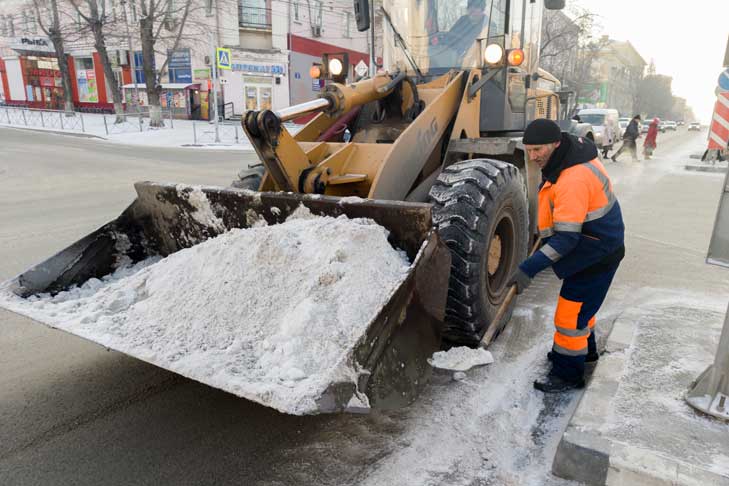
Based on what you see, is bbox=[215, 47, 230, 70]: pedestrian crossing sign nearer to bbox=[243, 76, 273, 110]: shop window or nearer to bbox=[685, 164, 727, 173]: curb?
bbox=[243, 76, 273, 110]: shop window

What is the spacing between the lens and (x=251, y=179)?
5.01m

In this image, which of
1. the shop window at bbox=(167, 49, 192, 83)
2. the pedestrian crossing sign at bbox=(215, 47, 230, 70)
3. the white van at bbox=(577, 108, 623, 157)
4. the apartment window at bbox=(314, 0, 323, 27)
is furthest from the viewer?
the apartment window at bbox=(314, 0, 323, 27)

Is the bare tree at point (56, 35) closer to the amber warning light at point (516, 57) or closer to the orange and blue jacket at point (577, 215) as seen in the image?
the amber warning light at point (516, 57)

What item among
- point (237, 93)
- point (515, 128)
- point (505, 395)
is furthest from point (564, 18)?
point (505, 395)

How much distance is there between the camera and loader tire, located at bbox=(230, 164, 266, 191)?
4.93m

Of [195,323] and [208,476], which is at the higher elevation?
[195,323]

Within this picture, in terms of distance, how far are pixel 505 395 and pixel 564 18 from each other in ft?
127

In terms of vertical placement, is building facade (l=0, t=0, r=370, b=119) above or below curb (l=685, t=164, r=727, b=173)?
above

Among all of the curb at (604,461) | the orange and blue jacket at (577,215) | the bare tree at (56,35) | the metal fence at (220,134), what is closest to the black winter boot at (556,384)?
the curb at (604,461)

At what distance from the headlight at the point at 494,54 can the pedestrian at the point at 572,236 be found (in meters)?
1.40

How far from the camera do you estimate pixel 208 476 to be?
8.53 ft

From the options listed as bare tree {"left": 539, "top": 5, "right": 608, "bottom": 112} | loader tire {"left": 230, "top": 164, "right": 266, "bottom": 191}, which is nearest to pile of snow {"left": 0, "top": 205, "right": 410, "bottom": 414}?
loader tire {"left": 230, "top": 164, "right": 266, "bottom": 191}

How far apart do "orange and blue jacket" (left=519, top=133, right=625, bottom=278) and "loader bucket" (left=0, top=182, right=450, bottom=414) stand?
2.04 feet

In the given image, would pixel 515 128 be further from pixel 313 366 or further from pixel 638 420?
pixel 313 366
